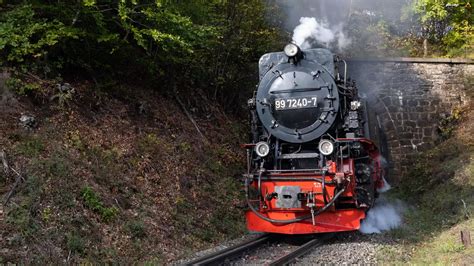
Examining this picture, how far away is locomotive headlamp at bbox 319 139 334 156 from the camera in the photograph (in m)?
7.65

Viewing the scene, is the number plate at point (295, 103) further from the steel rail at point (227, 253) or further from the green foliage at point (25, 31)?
the green foliage at point (25, 31)

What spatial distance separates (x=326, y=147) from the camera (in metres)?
7.71

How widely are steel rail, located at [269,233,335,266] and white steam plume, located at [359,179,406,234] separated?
80cm

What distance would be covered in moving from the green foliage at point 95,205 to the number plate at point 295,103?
340 centimetres

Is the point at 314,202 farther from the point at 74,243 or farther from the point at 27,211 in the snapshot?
the point at 27,211

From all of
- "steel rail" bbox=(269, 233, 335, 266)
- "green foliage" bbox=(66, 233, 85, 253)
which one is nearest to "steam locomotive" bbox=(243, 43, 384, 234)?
"steel rail" bbox=(269, 233, 335, 266)

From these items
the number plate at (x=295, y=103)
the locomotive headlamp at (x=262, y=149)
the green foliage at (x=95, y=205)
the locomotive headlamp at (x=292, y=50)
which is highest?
the locomotive headlamp at (x=292, y=50)

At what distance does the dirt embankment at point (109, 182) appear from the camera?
588cm

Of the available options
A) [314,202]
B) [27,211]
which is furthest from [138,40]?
[314,202]

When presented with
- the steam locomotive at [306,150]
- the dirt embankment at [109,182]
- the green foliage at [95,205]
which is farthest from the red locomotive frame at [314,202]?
the green foliage at [95,205]

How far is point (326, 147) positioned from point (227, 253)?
2444 millimetres

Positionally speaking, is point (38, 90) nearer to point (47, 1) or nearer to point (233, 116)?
point (47, 1)

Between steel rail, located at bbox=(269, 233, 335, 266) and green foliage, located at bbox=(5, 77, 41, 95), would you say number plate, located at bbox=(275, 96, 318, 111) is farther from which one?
green foliage, located at bbox=(5, 77, 41, 95)

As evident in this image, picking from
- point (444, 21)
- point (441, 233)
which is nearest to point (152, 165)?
point (441, 233)
